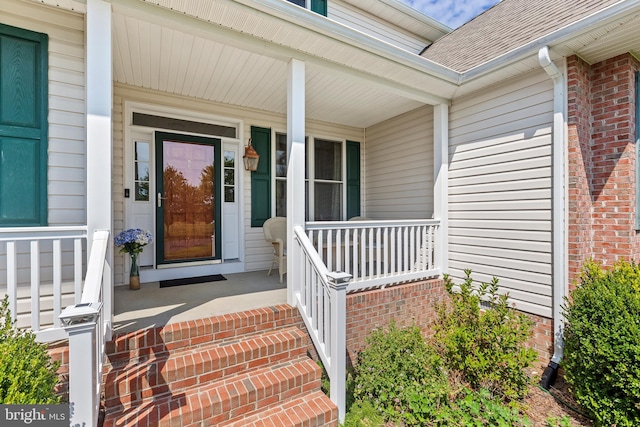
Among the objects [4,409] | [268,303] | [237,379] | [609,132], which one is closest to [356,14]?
[609,132]

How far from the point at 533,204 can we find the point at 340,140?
3412 mm

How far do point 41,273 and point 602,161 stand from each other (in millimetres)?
5563

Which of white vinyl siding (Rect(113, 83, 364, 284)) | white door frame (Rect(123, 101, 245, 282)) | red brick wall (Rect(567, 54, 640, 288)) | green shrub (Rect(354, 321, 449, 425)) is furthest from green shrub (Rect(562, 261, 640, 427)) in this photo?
white door frame (Rect(123, 101, 245, 282))

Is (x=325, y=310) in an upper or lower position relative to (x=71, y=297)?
lower

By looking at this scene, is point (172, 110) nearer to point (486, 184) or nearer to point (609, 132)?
point (486, 184)

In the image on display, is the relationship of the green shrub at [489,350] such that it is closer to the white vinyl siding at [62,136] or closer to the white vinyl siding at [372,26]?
the white vinyl siding at [62,136]

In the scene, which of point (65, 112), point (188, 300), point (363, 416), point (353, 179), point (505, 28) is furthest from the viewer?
point (353, 179)

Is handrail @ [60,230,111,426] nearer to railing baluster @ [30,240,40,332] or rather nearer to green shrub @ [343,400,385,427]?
railing baluster @ [30,240,40,332]

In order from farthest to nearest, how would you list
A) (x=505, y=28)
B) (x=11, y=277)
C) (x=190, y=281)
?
(x=505, y=28) < (x=190, y=281) < (x=11, y=277)

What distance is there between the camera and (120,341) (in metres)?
2.23

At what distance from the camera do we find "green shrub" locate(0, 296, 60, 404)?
4.59 feet

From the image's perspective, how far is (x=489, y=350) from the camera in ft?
9.04

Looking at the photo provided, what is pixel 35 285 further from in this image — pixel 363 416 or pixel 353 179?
pixel 353 179

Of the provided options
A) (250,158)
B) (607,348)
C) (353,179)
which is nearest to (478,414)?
(607,348)
